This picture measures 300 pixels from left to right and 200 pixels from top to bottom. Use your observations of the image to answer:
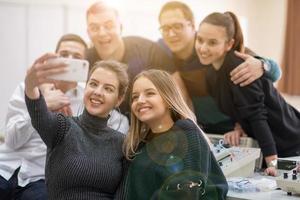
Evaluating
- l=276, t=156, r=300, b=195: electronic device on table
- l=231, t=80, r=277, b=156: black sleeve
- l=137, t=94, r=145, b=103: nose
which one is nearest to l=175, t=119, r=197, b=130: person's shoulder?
l=137, t=94, r=145, b=103: nose

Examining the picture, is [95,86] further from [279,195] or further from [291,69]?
[291,69]

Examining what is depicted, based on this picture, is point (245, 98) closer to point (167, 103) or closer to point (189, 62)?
point (189, 62)

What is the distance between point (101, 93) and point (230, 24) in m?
0.89

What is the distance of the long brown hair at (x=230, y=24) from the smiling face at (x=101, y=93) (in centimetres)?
74

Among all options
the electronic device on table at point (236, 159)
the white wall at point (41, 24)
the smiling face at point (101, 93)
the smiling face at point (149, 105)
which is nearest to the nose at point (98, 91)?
the smiling face at point (101, 93)

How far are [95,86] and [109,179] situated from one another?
1.21 feet

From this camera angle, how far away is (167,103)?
Answer: 1591mm

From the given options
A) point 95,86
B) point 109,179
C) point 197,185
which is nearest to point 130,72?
point 95,86

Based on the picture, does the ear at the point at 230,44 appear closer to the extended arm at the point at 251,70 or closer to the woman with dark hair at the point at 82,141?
the extended arm at the point at 251,70

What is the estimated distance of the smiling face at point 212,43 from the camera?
216 centimetres

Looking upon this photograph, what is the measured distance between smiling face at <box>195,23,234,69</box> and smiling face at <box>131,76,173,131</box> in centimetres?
68

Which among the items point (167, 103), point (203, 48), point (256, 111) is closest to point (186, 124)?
point (167, 103)

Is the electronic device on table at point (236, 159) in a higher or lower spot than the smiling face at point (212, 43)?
lower

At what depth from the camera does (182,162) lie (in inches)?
57.5
